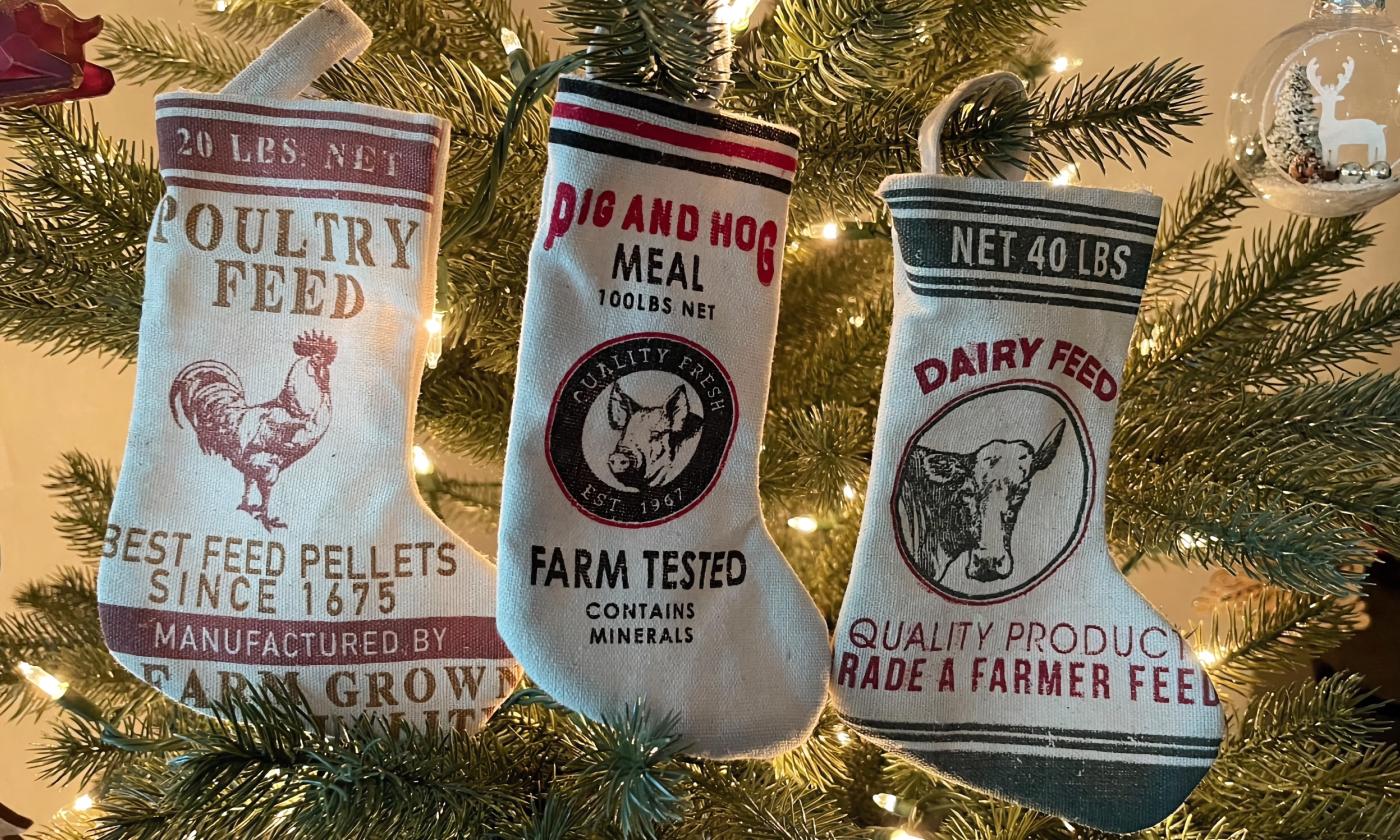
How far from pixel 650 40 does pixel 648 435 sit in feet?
0.74

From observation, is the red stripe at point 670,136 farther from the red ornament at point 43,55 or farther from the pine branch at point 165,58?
the pine branch at point 165,58

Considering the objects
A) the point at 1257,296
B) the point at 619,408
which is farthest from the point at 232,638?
the point at 1257,296

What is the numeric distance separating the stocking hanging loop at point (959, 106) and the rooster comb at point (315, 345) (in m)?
0.40

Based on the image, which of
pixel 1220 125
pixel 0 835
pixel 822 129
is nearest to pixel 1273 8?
pixel 1220 125

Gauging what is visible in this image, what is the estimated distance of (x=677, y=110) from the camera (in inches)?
23.7

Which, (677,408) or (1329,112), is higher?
(1329,112)

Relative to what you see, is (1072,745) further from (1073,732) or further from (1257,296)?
(1257,296)

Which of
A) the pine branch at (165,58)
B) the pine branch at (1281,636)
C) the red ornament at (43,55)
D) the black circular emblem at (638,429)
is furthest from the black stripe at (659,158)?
the pine branch at (1281,636)

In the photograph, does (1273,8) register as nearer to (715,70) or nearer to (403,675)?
(715,70)

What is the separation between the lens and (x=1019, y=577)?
2.21 ft

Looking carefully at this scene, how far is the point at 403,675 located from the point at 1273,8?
4.39 ft

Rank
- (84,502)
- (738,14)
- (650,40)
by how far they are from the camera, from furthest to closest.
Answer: (84,502)
(738,14)
(650,40)

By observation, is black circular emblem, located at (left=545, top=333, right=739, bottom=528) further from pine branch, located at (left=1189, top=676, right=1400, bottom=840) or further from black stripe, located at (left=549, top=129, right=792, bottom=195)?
pine branch, located at (left=1189, top=676, right=1400, bottom=840)

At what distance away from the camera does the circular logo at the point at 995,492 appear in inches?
26.1
